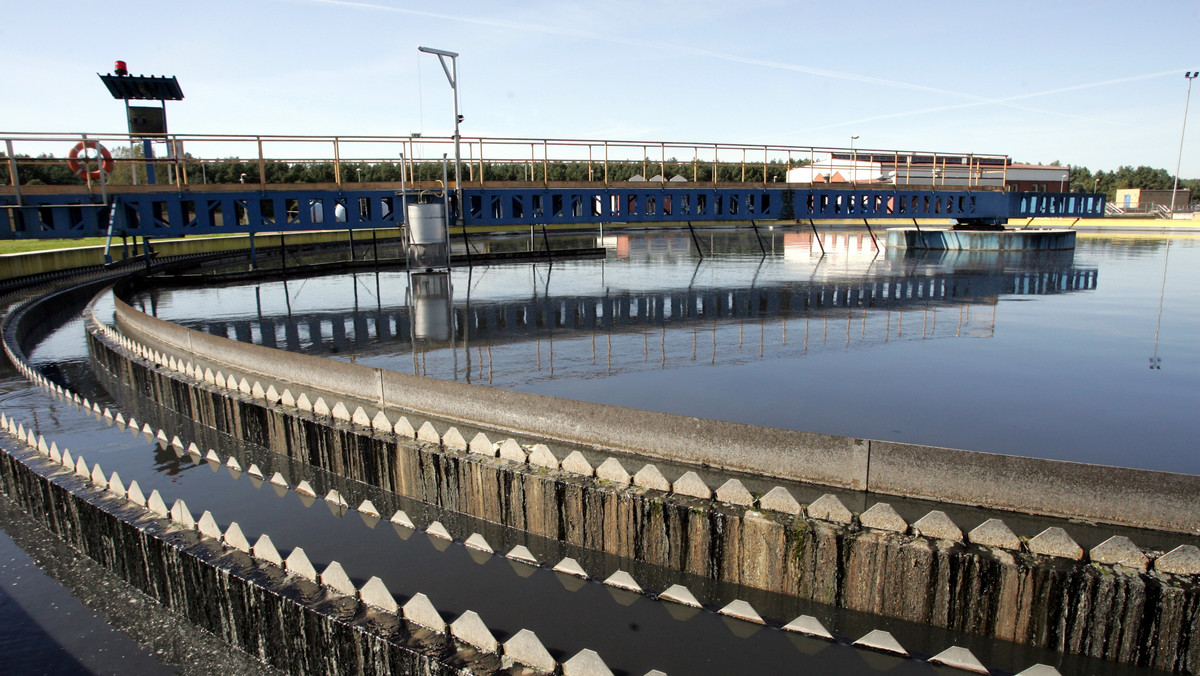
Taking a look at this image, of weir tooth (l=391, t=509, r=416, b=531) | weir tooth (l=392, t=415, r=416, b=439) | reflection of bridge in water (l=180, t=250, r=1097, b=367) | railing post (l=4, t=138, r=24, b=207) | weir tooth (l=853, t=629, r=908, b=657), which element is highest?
railing post (l=4, t=138, r=24, b=207)

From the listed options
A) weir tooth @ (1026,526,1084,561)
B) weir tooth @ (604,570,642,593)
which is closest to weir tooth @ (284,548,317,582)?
weir tooth @ (604,570,642,593)

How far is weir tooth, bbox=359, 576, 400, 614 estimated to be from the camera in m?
4.91

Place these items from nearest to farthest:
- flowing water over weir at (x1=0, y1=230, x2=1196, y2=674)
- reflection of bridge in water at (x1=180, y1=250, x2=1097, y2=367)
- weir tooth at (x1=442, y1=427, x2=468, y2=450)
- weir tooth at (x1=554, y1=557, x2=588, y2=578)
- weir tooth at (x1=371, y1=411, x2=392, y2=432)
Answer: flowing water over weir at (x1=0, y1=230, x2=1196, y2=674)
weir tooth at (x1=554, y1=557, x2=588, y2=578)
weir tooth at (x1=442, y1=427, x2=468, y2=450)
weir tooth at (x1=371, y1=411, x2=392, y2=432)
reflection of bridge in water at (x1=180, y1=250, x2=1097, y2=367)

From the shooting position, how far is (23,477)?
7867mm

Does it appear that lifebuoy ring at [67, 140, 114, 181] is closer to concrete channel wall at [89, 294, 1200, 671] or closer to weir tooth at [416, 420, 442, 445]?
concrete channel wall at [89, 294, 1200, 671]

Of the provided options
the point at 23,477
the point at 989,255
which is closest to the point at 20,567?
the point at 23,477

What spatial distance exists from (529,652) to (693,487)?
2.64m

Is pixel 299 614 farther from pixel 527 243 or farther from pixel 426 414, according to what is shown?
pixel 527 243

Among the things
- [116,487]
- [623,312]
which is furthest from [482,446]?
[623,312]

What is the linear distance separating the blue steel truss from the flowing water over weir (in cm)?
1651

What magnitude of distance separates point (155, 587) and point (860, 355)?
36.5 feet

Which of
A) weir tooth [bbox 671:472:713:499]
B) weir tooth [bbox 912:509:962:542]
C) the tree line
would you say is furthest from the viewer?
the tree line

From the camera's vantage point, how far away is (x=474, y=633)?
4.46m

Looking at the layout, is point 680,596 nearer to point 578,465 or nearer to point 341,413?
point 578,465
